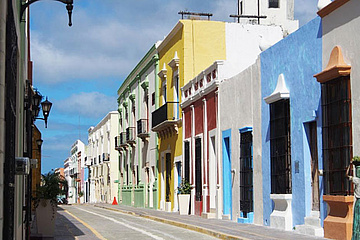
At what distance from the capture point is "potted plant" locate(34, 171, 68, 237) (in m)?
15.3

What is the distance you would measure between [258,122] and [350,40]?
5.77 m

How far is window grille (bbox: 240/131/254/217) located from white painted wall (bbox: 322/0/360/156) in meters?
5.78

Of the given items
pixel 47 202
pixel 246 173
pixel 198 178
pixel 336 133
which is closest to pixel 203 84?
pixel 198 178

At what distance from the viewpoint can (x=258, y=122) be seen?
18.0m

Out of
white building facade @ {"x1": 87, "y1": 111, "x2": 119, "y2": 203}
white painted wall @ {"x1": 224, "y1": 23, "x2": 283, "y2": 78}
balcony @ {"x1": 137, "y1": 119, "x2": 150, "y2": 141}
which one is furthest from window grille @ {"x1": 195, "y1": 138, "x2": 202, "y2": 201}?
white building facade @ {"x1": 87, "y1": 111, "x2": 119, "y2": 203}

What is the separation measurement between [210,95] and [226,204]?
431cm

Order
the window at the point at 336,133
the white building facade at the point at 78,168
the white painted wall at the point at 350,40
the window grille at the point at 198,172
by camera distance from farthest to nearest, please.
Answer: the white building facade at the point at 78,168 < the window grille at the point at 198,172 < the window at the point at 336,133 < the white painted wall at the point at 350,40

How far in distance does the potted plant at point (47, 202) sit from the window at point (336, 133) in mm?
6678

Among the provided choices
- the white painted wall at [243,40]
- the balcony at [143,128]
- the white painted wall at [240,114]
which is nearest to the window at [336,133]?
the white painted wall at [240,114]

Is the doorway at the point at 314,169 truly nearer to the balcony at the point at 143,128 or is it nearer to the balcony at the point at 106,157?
the balcony at the point at 143,128

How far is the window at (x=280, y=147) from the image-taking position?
15820mm

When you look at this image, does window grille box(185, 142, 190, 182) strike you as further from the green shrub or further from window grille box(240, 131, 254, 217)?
window grille box(240, 131, 254, 217)

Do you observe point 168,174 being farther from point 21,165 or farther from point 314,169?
point 21,165

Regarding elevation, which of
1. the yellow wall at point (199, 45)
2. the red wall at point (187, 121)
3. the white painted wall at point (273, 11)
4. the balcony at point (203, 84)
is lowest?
the red wall at point (187, 121)
